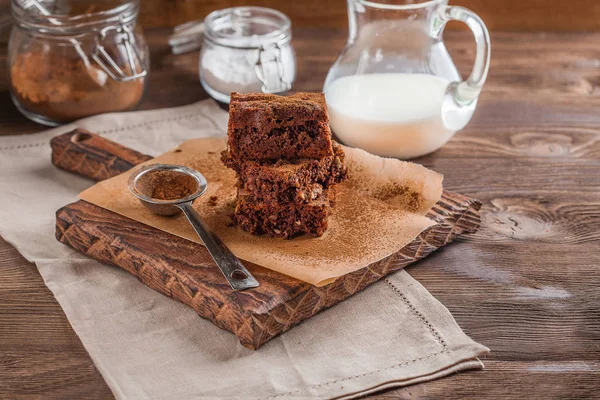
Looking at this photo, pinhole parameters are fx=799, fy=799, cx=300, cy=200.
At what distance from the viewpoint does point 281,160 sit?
1408mm

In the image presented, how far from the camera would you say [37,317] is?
133cm

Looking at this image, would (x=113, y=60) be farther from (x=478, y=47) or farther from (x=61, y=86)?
(x=478, y=47)

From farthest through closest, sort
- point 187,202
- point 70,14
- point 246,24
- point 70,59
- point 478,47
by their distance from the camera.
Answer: point 246,24 → point 70,14 → point 70,59 → point 478,47 → point 187,202

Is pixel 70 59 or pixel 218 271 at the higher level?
pixel 70 59

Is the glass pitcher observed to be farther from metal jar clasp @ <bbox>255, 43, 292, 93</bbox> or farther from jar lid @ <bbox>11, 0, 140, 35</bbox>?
jar lid @ <bbox>11, 0, 140, 35</bbox>

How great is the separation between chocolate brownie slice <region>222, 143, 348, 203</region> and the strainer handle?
10 cm

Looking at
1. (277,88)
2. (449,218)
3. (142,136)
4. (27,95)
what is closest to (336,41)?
(277,88)

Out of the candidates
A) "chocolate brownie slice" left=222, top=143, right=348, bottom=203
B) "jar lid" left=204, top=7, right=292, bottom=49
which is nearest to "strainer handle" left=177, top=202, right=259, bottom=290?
"chocolate brownie slice" left=222, top=143, right=348, bottom=203

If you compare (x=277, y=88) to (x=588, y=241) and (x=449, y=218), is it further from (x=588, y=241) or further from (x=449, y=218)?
(x=588, y=241)

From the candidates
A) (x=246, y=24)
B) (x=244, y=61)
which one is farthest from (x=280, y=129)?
(x=246, y=24)

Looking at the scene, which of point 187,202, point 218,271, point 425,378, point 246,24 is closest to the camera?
point 425,378

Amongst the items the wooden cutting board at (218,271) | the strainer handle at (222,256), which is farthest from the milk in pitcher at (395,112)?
the strainer handle at (222,256)

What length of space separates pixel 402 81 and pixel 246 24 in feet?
1.98

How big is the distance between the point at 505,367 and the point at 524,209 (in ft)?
1.75
